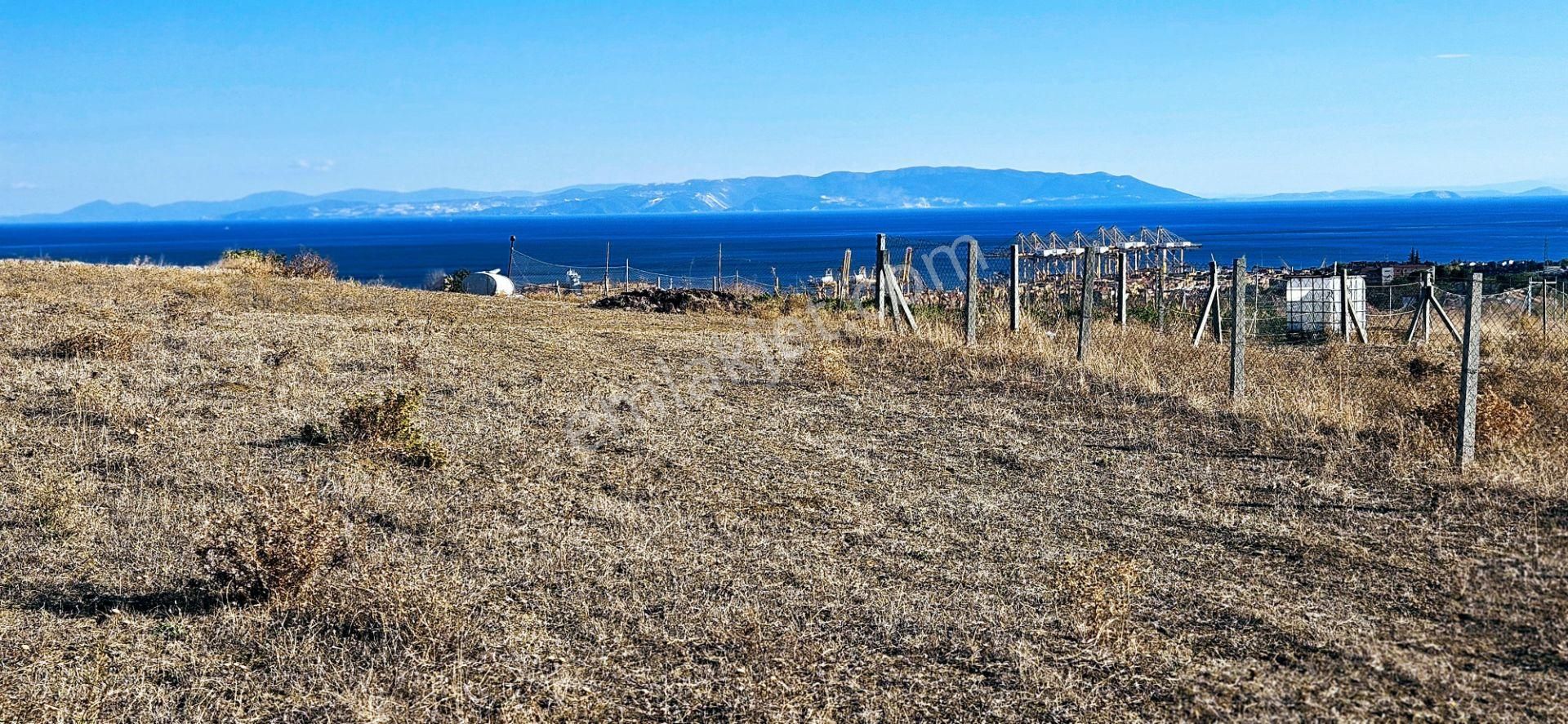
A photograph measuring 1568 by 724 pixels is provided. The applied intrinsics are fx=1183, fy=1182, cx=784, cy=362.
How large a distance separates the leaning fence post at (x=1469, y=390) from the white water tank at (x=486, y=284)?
925 inches

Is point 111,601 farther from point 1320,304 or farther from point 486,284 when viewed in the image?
point 486,284

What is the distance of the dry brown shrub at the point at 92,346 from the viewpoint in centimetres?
1127

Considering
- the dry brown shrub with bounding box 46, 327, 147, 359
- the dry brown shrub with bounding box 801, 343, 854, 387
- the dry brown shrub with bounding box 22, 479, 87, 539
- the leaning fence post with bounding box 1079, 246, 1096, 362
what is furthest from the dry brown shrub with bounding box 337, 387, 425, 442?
the leaning fence post with bounding box 1079, 246, 1096, 362

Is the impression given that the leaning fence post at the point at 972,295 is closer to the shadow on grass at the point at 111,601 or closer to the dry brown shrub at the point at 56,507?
the dry brown shrub at the point at 56,507

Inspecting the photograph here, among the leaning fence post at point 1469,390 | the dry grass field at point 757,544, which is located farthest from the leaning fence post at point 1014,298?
the leaning fence post at point 1469,390

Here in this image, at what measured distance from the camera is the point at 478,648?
4930mm

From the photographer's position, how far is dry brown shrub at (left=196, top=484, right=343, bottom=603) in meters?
5.33

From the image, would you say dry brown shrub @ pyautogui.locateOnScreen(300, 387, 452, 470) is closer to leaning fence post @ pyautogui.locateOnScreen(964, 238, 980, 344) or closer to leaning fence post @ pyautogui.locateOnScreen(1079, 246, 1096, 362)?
leaning fence post @ pyautogui.locateOnScreen(1079, 246, 1096, 362)

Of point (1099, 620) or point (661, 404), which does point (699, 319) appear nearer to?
point (661, 404)

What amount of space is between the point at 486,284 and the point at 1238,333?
852 inches

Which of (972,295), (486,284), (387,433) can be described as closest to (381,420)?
(387,433)

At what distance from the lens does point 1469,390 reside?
26.5 feet

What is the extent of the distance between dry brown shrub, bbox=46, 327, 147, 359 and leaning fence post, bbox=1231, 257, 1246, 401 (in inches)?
414

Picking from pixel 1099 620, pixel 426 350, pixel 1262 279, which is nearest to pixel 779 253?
pixel 1262 279
